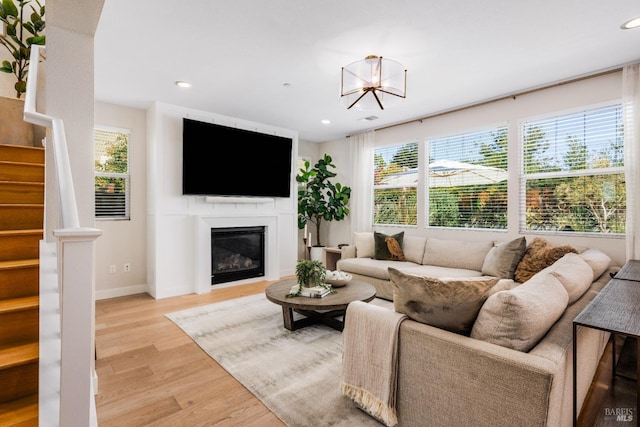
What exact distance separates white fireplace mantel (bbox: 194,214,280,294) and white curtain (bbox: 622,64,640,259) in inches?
173

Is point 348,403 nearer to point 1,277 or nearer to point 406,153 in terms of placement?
point 1,277

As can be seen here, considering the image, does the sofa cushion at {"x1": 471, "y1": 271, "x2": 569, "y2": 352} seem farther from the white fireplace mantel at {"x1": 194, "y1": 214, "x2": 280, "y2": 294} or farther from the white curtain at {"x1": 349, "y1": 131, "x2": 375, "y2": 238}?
the white curtain at {"x1": 349, "y1": 131, "x2": 375, "y2": 238}

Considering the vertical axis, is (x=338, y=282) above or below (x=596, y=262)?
below

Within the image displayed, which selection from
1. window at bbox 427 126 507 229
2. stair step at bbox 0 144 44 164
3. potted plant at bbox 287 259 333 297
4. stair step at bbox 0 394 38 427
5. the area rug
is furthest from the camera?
window at bbox 427 126 507 229

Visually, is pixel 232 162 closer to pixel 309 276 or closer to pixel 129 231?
pixel 129 231

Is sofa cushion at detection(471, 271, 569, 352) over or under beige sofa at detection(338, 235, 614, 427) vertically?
over

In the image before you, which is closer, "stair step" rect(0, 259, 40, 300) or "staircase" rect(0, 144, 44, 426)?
"staircase" rect(0, 144, 44, 426)

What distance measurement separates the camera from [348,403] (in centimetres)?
199

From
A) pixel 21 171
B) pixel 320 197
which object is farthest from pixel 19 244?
pixel 320 197

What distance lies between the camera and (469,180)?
443cm

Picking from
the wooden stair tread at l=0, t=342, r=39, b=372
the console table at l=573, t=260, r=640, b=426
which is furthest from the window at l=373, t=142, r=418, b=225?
the wooden stair tread at l=0, t=342, r=39, b=372

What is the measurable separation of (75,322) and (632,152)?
14.3 feet

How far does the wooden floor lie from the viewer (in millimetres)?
1879

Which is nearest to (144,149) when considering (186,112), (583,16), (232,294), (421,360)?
(186,112)
